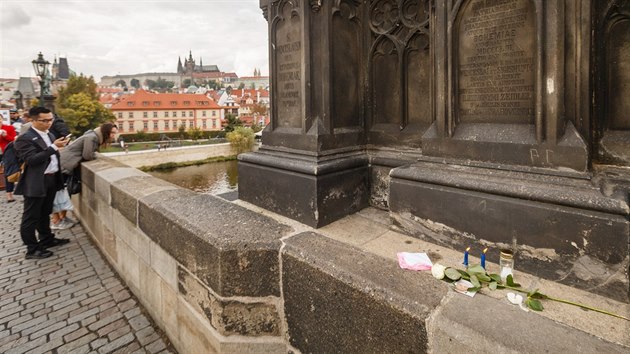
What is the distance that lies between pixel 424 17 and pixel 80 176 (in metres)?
5.81

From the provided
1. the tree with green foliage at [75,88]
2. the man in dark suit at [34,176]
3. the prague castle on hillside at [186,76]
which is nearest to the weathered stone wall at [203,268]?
the man in dark suit at [34,176]

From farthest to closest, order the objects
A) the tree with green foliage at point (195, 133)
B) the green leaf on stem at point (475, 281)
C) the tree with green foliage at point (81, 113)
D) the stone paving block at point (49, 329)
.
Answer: the tree with green foliage at point (195, 133), the tree with green foliage at point (81, 113), the stone paving block at point (49, 329), the green leaf on stem at point (475, 281)

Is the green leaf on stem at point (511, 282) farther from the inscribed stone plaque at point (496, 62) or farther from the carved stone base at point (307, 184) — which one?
the carved stone base at point (307, 184)

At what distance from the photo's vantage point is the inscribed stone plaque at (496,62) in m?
2.17

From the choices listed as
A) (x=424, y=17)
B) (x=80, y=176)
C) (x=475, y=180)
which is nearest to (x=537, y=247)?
(x=475, y=180)

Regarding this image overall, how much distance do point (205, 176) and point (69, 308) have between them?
3430cm

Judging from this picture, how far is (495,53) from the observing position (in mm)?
2305

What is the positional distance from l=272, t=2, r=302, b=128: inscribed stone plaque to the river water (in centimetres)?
2690

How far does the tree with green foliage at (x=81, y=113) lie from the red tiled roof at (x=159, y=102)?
38.8 feet

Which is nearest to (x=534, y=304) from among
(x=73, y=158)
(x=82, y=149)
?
(x=73, y=158)

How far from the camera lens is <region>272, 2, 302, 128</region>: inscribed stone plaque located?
10.6 feet

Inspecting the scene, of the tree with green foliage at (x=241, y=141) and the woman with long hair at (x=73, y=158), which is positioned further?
the tree with green foliage at (x=241, y=141)

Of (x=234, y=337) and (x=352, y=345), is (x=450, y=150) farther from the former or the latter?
(x=234, y=337)

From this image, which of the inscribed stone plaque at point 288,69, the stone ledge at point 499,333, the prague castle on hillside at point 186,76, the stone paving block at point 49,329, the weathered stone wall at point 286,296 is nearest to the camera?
the stone ledge at point 499,333
